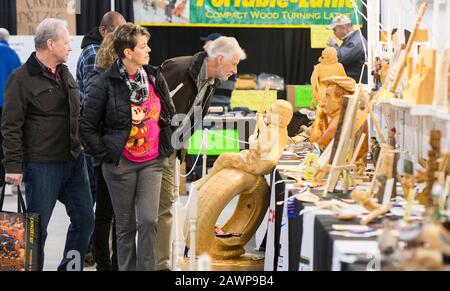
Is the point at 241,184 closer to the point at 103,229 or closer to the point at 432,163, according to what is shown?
the point at 103,229

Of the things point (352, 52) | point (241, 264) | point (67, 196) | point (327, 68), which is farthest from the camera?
point (352, 52)

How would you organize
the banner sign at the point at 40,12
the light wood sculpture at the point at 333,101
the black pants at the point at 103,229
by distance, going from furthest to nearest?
the banner sign at the point at 40,12
the black pants at the point at 103,229
the light wood sculpture at the point at 333,101

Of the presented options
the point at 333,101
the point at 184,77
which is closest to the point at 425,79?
the point at 333,101

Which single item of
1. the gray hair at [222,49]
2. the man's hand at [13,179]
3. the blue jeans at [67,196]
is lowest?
the blue jeans at [67,196]

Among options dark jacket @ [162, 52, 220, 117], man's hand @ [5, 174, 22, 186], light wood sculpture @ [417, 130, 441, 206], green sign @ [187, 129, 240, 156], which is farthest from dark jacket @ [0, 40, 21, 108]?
light wood sculpture @ [417, 130, 441, 206]

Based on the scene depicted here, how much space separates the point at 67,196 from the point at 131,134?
0.60 metres

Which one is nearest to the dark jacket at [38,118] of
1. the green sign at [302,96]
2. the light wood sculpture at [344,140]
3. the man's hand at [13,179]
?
the man's hand at [13,179]

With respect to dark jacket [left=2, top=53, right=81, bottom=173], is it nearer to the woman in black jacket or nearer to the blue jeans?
the blue jeans

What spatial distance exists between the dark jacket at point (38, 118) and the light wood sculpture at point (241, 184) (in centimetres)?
77

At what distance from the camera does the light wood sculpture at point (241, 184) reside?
4.39 m

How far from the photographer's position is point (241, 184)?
14.6 ft

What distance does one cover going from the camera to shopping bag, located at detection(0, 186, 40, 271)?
156 inches

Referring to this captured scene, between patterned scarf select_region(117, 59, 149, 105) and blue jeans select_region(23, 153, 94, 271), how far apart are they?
0.52 meters

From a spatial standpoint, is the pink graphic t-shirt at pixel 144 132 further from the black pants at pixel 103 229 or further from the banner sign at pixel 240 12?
the banner sign at pixel 240 12
